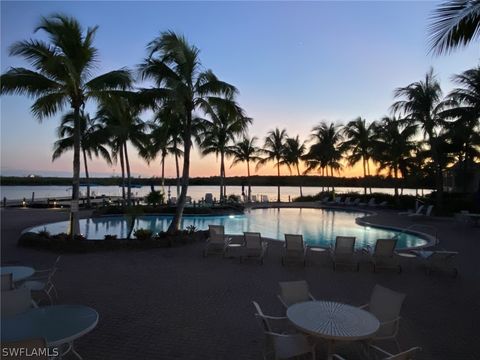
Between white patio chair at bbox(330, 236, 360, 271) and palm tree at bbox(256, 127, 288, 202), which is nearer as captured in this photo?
white patio chair at bbox(330, 236, 360, 271)

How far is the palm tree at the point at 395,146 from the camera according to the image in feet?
84.8

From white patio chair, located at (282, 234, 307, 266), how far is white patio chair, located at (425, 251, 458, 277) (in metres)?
3.14

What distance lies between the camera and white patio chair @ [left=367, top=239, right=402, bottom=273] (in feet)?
28.5

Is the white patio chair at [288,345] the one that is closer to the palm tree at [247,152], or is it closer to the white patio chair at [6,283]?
the white patio chair at [6,283]

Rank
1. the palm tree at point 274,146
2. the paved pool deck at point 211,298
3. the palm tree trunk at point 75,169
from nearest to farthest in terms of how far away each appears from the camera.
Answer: the paved pool deck at point 211,298
the palm tree trunk at point 75,169
the palm tree at point 274,146

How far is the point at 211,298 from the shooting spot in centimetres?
627

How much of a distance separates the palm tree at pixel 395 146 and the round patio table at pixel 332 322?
78.0 ft

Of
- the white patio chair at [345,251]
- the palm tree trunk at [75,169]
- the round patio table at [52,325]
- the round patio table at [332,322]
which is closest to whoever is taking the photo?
the round patio table at [52,325]

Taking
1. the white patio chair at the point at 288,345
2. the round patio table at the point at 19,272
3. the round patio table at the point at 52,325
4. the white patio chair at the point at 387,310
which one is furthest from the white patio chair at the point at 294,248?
the round patio table at the point at 52,325

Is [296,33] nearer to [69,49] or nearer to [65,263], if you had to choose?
[69,49]

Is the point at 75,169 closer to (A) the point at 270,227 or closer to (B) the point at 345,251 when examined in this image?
(B) the point at 345,251

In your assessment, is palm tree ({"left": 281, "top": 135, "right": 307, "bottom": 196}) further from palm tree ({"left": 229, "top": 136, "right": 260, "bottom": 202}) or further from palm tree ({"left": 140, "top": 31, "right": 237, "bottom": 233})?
palm tree ({"left": 140, "top": 31, "right": 237, "bottom": 233})

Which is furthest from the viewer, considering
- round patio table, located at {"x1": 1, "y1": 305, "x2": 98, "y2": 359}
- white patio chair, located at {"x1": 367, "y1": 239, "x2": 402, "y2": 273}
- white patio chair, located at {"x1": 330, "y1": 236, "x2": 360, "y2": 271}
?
white patio chair, located at {"x1": 330, "y1": 236, "x2": 360, "y2": 271}

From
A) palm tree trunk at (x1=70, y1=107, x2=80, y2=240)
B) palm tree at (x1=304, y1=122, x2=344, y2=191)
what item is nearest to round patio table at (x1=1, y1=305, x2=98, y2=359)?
palm tree trunk at (x1=70, y1=107, x2=80, y2=240)
